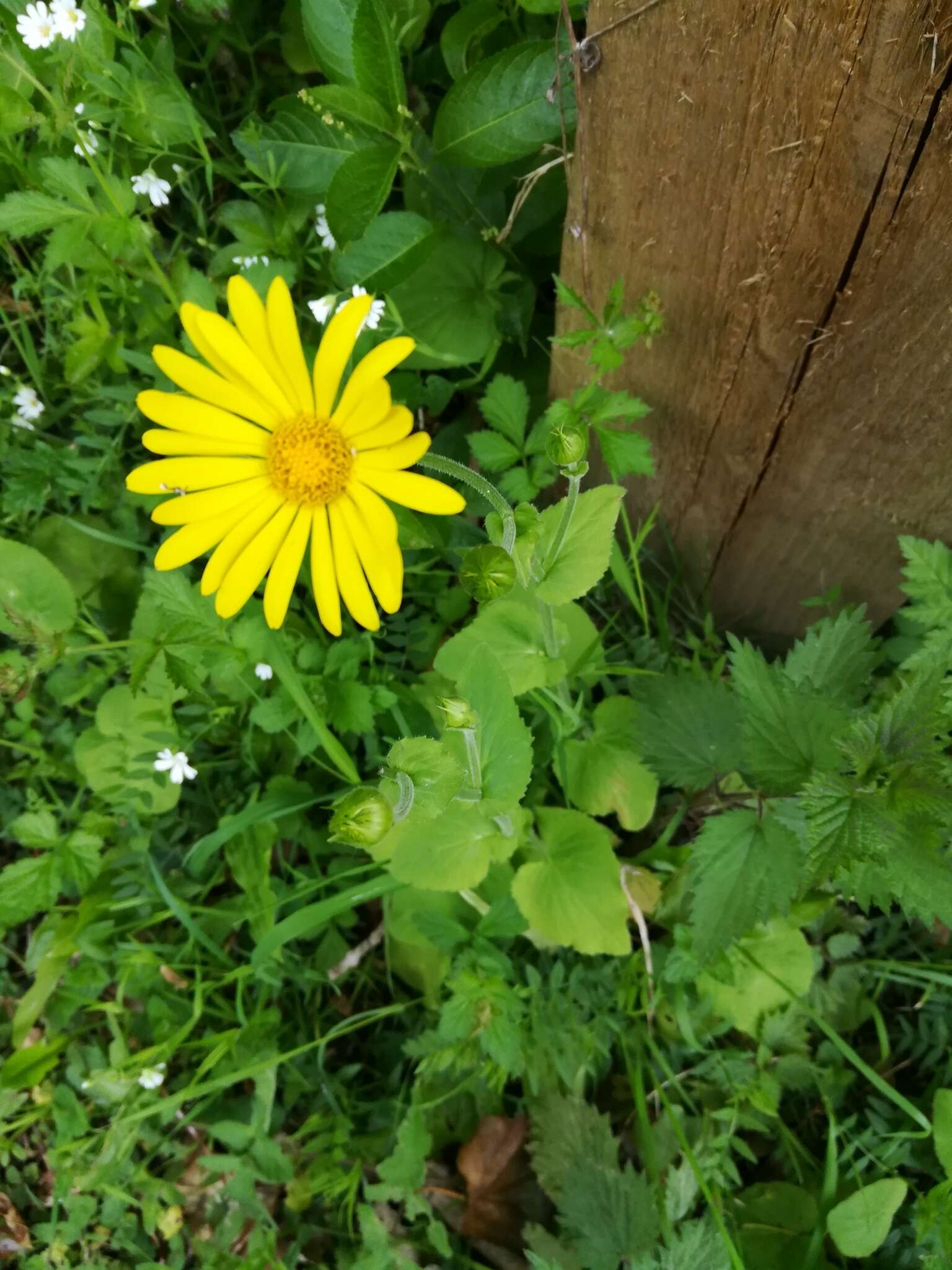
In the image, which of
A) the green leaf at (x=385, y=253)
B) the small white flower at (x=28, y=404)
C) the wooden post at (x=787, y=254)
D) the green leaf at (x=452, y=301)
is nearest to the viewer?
the wooden post at (x=787, y=254)

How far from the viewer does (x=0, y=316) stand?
2.04m

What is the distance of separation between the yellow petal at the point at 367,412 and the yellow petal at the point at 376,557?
12 cm


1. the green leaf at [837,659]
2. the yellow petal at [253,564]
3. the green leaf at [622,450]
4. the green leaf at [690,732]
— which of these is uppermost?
the yellow petal at [253,564]

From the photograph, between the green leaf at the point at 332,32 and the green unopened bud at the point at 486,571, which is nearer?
the green unopened bud at the point at 486,571

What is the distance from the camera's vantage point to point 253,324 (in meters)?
1.06

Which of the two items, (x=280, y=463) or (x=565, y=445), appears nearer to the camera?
(x=565, y=445)

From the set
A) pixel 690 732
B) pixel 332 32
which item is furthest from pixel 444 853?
pixel 332 32

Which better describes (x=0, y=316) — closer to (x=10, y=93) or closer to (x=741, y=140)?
(x=10, y=93)

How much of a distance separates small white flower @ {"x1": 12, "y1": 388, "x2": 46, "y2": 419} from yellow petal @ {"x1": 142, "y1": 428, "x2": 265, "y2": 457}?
0.90 meters

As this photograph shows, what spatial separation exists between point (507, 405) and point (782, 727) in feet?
2.35

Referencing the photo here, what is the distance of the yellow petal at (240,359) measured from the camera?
1.05 meters

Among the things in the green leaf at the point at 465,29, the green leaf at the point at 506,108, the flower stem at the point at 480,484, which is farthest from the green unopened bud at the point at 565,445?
the green leaf at the point at 465,29

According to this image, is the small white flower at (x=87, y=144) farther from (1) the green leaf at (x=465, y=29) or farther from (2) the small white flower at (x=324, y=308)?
(1) the green leaf at (x=465, y=29)

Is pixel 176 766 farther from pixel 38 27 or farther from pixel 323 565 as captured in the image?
pixel 38 27
